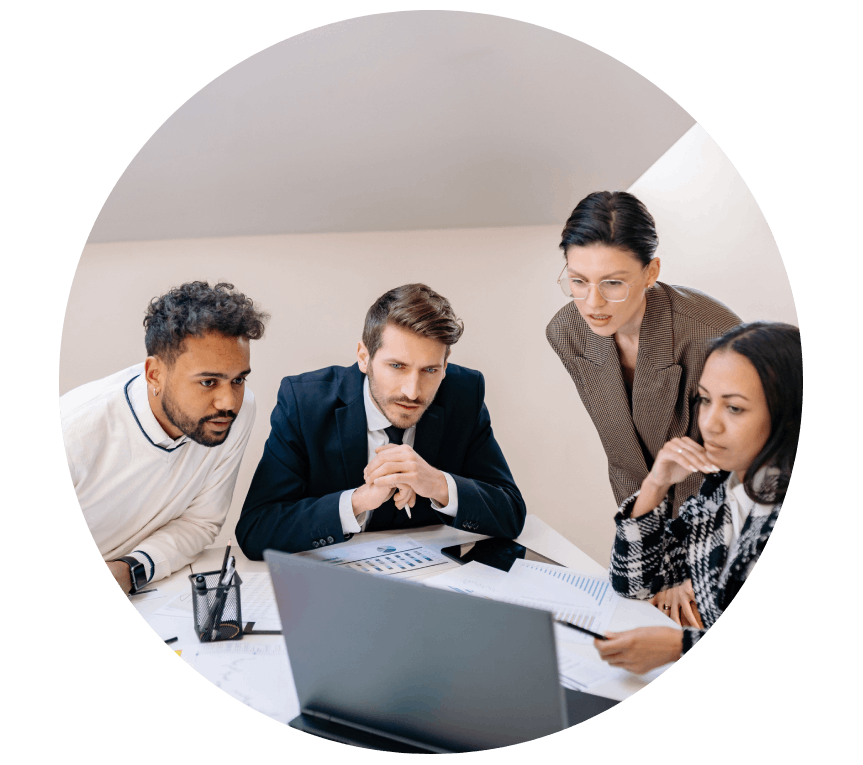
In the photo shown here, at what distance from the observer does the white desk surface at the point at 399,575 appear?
2045 mm

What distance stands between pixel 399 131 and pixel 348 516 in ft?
3.46

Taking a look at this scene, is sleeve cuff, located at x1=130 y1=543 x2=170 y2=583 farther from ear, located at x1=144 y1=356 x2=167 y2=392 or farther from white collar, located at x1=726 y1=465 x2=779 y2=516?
white collar, located at x1=726 y1=465 x2=779 y2=516

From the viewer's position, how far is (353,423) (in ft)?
6.86

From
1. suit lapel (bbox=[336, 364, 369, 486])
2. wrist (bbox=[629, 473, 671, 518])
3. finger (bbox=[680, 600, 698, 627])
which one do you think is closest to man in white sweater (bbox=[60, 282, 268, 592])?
suit lapel (bbox=[336, 364, 369, 486])

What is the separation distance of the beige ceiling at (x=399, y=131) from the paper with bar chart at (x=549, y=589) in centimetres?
93

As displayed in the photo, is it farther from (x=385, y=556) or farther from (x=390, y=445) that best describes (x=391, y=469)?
(x=385, y=556)

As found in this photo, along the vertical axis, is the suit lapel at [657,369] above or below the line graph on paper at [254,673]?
above

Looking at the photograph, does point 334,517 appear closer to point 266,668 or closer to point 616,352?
point 266,668

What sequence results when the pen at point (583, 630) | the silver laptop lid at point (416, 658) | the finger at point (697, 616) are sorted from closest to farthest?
the silver laptop lid at point (416, 658) < the pen at point (583, 630) < the finger at point (697, 616)

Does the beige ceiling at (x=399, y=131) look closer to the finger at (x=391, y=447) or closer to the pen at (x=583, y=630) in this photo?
the finger at (x=391, y=447)

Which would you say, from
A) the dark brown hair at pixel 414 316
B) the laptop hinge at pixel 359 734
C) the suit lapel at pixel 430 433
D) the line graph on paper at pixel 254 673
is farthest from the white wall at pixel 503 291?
the laptop hinge at pixel 359 734

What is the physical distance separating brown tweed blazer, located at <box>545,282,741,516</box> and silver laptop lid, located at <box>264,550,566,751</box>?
0.56m

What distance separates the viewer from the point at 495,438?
7.08ft

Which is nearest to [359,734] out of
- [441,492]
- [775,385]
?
[441,492]
